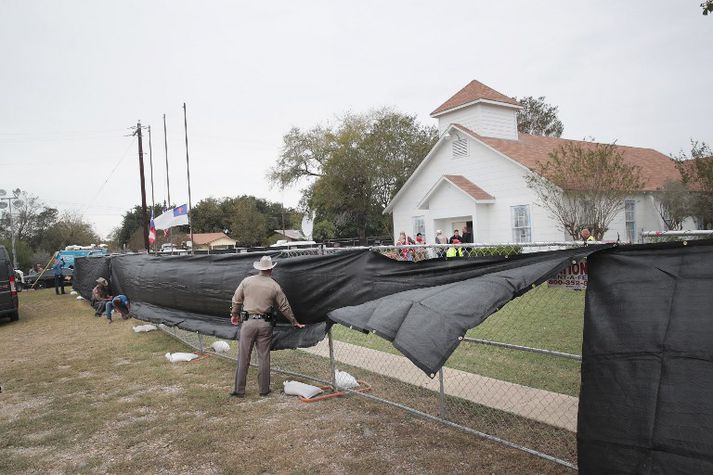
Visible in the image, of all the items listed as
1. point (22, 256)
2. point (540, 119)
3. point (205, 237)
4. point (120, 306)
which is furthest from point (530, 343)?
point (205, 237)

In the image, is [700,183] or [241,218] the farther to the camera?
[241,218]

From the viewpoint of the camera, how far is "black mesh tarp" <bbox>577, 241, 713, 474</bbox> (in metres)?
2.55

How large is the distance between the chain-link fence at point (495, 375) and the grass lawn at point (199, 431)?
11.7 inches

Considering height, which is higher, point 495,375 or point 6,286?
point 6,286

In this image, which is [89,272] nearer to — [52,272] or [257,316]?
[52,272]

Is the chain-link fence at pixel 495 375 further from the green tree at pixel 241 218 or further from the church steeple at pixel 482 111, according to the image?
the green tree at pixel 241 218

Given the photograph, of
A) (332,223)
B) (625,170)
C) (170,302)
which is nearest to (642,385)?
(170,302)

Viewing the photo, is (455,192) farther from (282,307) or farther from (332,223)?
(332,223)

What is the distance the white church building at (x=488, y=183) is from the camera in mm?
20750

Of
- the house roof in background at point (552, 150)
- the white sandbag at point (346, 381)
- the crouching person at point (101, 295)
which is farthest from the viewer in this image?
the house roof in background at point (552, 150)

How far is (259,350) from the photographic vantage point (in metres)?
6.75

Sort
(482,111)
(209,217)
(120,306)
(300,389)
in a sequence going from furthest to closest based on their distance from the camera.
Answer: (209,217) → (482,111) → (120,306) → (300,389)

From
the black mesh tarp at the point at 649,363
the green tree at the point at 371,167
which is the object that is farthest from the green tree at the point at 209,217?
the black mesh tarp at the point at 649,363

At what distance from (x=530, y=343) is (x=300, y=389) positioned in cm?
373
